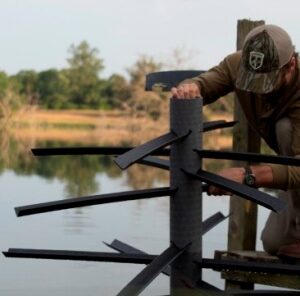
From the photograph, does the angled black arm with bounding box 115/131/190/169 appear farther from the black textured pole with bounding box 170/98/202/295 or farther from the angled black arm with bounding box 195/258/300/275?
the angled black arm with bounding box 195/258/300/275

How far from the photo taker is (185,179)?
2.56m

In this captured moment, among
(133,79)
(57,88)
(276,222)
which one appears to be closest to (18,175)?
(133,79)

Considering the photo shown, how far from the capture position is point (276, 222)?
3320 mm

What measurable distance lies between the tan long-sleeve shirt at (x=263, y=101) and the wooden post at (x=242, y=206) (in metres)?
0.88

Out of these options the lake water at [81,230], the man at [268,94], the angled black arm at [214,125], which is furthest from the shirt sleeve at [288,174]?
the lake water at [81,230]

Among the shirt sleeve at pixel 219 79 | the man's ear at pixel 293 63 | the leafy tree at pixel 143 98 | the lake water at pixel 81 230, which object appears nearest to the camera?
the man's ear at pixel 293 63

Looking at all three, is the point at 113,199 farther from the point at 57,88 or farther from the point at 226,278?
the point at 57,88

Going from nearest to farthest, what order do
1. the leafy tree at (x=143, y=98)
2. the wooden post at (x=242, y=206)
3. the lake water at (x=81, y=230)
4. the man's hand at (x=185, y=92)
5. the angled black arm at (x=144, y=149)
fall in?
the angled black arm at (x=144, y=149) → the man's hand at (x=185, y=92) → the wooden post at (x=242, y=206) → the lake water at (x=81, y=230) → the leafy tree at (x=143, y=98)

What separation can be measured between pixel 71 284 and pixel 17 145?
29.1 m

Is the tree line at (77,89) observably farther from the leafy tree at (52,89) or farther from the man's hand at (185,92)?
the man's hand at (185,92)

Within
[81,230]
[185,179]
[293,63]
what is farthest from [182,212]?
[81,230]

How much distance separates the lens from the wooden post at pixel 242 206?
394cm

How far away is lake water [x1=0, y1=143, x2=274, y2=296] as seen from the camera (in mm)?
4941

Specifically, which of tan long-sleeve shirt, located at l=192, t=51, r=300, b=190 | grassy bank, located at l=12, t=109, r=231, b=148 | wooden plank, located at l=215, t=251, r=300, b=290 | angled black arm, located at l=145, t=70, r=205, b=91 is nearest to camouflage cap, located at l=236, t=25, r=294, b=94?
tan long-sleeve shirt, located at l=192, t=51, r=300, b=190
